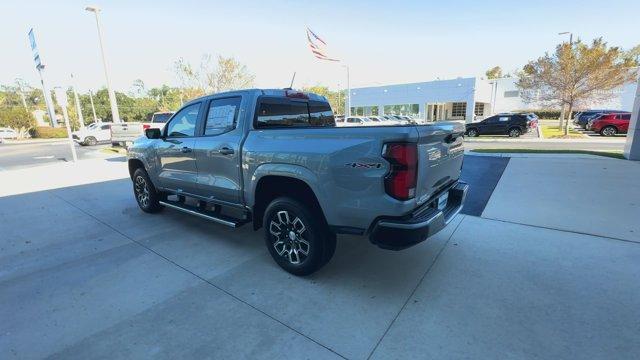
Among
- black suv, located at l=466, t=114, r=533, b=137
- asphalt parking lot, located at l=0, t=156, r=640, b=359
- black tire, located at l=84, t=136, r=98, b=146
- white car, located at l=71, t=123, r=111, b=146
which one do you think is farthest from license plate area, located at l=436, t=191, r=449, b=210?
black tire, located at l=84, t=136, r=98, b=146

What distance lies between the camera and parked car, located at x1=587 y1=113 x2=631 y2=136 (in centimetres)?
1906

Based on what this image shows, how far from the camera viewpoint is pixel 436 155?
295cm

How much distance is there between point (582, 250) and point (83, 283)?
18.4ft

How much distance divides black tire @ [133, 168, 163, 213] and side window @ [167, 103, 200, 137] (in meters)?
1.15

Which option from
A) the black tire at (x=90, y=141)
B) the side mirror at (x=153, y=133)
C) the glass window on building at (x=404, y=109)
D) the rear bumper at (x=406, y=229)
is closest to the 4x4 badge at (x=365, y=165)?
the rear bumper at (x=406, y=229)

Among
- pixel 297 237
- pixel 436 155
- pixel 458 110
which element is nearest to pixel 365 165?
pixel 436 155

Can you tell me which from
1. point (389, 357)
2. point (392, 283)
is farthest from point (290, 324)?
point (392, 283)

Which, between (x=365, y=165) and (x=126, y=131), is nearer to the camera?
(x=365, y=165)

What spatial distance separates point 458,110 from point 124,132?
37.3m

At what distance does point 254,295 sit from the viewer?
3.09 m

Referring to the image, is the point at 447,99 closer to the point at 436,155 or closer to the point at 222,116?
the point at 222,116

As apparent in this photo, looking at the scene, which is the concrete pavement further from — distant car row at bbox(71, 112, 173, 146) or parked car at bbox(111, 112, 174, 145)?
distant car row at bbox(71, 112, 173, 146)

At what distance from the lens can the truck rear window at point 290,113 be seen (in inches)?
150

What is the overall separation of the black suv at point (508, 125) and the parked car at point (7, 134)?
4495cm
